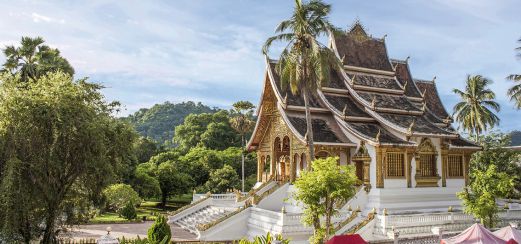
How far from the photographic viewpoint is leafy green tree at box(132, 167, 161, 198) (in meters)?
35.3

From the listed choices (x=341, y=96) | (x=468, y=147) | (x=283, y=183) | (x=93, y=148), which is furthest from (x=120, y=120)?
(x=468, y=147)

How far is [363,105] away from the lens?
958 inches

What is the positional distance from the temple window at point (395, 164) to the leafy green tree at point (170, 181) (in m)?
20.5

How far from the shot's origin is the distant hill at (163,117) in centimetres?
14362

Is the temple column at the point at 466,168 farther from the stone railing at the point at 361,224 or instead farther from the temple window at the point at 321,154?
the stone railing at the point at 361,224

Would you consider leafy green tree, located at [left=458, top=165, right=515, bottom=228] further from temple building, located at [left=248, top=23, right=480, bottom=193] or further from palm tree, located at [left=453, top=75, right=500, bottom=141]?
palm tree, located at [left=453, top=75, right=500, bottom=141]

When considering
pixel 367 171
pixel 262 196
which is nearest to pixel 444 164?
pixel 367 171

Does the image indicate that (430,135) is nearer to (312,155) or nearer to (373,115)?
(373,115)

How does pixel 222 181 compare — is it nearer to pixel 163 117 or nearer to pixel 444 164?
pixel 444 164

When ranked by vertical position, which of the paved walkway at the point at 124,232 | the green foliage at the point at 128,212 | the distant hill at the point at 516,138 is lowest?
the paved walkway at the point at 124,232

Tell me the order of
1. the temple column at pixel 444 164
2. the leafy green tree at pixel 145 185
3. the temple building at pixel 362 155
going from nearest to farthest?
the temple building at pixel 362 155
the temple column at pixel 444 164
the leafy green tree at pixel 145 185

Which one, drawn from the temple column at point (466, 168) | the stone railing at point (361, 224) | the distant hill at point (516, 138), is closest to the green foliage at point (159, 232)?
the stone railing at point (361, 224)

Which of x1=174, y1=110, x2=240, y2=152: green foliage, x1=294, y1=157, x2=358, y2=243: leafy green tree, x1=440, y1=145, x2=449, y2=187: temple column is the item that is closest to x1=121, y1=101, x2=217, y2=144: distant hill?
x1=174, y1=110, x2=240, y2=152: green foliage

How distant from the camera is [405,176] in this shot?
2231 cm
